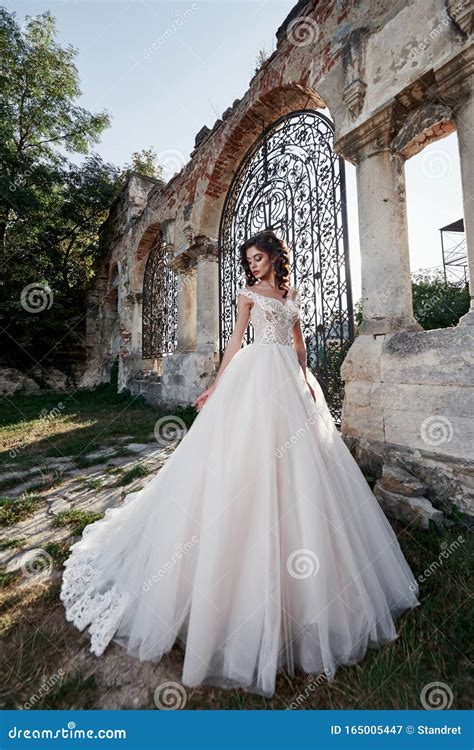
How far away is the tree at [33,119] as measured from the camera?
1114 centimetres

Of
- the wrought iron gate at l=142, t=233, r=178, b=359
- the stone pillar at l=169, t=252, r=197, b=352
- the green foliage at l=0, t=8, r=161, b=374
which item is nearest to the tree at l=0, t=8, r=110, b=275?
the green foliage at l=0, t=8, r=161, b=374

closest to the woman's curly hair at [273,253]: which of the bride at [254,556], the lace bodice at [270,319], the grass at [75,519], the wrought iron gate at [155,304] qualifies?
the lace bodice at [270,319]

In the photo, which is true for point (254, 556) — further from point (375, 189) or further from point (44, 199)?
point (44, 199)

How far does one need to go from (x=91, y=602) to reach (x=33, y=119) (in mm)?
16442

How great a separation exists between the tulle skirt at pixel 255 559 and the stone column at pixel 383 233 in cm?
144

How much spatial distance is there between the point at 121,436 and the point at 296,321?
3984mm

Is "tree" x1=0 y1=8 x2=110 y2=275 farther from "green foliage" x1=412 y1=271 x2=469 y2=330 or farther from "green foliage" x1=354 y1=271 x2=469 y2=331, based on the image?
"green foliage" x1=412 y1=271 x2=469 y2=330

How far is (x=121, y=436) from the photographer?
5.22m

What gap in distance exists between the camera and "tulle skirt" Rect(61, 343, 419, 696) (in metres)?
1.29

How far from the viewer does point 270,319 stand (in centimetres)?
198

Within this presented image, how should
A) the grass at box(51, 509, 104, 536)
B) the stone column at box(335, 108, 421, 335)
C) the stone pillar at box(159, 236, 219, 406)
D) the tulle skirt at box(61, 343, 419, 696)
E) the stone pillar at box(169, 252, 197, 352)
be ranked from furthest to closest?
the stone pillar at box(169, 252, 197, 352) < the stone pillar at box(159, 236, 219, 406) < the stone column at box(335, 108, 421, 335) < the grass at box(51, 509, 104, 536) < the tulle skirt at box(61, 343, 419, 696)

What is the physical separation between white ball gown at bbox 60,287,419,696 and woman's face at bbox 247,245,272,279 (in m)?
0.55

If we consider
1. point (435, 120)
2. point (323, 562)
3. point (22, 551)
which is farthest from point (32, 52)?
point (323, 562)

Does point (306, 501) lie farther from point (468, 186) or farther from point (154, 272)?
point (154, 272)
